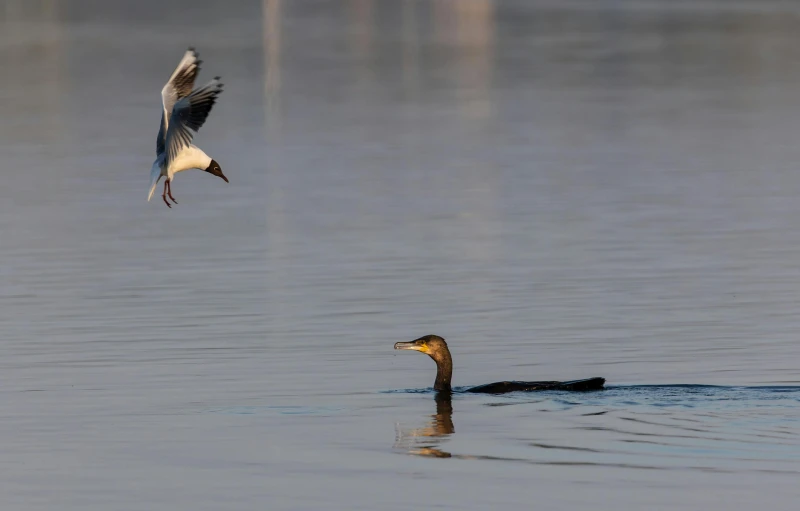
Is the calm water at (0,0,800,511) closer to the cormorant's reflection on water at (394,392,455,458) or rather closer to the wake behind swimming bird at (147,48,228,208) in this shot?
the cormorant's reflection on water at (394,392,455,458)

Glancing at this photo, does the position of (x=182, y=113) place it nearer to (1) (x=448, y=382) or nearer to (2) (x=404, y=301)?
(2) (x=404, y=301)

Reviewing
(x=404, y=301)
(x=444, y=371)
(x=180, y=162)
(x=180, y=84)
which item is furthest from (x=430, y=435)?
(x=404, y=301)

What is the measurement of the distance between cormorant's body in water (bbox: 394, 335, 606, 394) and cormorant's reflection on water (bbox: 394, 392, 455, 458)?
475mm

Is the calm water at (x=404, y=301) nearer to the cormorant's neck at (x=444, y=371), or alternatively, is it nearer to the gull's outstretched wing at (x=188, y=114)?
the cormorant's neck at (x=444, y=371)

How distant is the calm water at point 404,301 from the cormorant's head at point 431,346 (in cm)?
45

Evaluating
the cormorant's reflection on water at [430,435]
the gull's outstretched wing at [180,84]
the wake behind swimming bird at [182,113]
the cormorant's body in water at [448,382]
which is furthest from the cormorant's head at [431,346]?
the gull's outstretched wing at [180,84]

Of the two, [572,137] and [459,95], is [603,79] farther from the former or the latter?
[572,137]

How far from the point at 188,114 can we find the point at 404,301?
400 cm

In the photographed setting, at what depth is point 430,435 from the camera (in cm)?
1431

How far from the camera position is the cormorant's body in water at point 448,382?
15.1 metres

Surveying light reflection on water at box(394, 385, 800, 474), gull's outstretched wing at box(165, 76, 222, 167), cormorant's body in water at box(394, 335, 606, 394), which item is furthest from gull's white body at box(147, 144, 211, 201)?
light reflection on water at box(394, 385, 800, 474)

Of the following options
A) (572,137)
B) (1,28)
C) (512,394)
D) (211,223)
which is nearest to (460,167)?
(572,137)

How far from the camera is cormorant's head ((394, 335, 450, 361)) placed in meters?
16.2

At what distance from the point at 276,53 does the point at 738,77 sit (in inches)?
874
